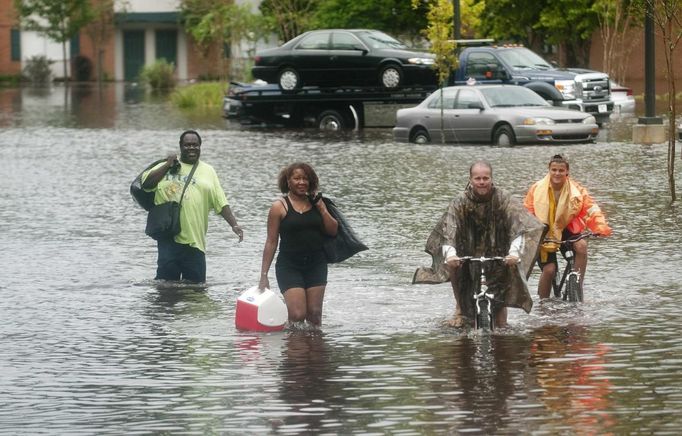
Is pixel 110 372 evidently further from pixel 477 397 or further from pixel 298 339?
pixel 477 397

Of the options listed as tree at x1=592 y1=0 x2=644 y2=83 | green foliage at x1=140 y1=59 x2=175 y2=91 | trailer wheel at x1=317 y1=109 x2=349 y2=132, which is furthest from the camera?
green foliage at x1=140 y1=59 x2=175 y2=91

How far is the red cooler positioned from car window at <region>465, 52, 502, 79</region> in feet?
84.6

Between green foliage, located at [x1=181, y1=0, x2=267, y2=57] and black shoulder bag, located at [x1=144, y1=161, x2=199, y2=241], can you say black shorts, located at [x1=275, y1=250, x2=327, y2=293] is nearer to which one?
black shoulder bag, located at [x1=144, y1=161, x2=199, y2=241]

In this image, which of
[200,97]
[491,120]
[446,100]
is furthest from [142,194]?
[200,97]

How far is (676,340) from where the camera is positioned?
422 inches

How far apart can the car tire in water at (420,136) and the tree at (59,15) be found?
1958 inches

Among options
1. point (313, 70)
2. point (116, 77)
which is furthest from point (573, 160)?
point (116, 77)

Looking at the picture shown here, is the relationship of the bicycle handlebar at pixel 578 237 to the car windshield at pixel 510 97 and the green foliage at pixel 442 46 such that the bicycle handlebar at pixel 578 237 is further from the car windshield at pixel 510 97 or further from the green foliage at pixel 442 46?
the green foliage at pixel 442 46

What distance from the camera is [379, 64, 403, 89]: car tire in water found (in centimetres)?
3747

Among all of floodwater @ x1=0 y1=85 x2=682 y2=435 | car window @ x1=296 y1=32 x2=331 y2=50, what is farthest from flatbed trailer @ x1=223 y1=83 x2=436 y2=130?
floodwater @ x1=0 y1=85 x2=682 y2=435

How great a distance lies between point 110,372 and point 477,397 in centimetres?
239

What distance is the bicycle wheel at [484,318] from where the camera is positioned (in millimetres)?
10906

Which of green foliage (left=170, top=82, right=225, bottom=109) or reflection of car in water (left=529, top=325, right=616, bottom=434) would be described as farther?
green foliage (left=170, top=82, right=225, bottom=109)

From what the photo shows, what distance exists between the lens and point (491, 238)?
1098 centimetres
